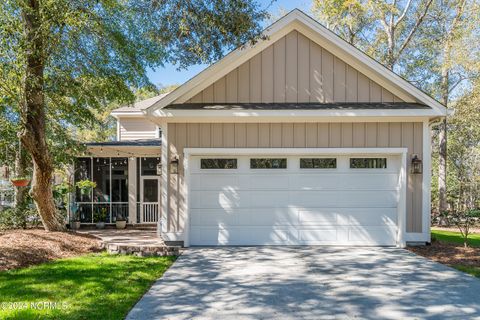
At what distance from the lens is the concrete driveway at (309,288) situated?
4359mm

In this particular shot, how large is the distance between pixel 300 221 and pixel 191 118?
11.5 ft

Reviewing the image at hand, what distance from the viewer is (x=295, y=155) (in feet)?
27.9

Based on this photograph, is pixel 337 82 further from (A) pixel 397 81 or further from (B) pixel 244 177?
(B) pixel 244 177

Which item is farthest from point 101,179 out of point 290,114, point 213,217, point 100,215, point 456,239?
point 456,239

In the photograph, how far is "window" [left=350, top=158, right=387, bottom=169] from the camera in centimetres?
857

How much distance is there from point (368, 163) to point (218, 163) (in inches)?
141

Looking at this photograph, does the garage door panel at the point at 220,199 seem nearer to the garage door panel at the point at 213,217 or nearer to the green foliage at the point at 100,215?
the garage door panel at the point at 213,217

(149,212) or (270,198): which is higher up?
(270,198)

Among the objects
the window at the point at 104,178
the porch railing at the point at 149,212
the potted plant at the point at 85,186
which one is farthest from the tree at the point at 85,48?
the porch railing at the point at 149,212

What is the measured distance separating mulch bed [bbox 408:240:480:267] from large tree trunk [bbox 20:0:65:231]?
8938mm

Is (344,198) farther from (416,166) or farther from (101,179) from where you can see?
(101,179)

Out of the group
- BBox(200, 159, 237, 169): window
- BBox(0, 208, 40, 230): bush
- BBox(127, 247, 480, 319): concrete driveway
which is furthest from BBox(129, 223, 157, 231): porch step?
BBox(127, 247, 480, 319): concrete driveway

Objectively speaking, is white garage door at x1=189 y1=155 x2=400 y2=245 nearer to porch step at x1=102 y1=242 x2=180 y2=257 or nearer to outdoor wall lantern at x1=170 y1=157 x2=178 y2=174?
outdoor wall lantern at x1=170 y1=157 x2=178 y2=174

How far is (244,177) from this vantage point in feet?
28.1
